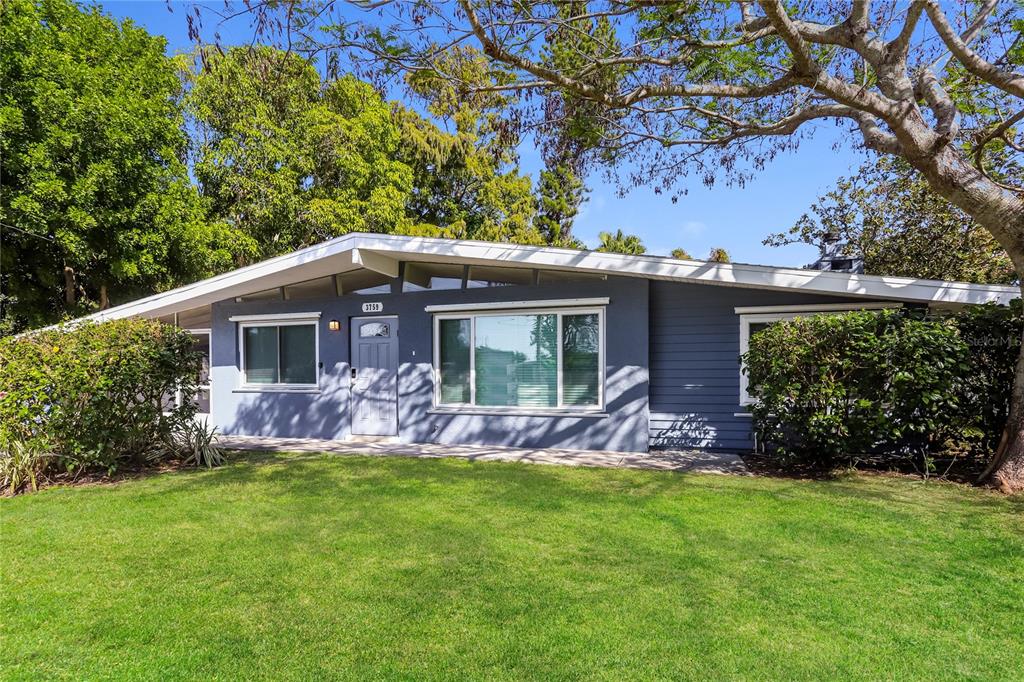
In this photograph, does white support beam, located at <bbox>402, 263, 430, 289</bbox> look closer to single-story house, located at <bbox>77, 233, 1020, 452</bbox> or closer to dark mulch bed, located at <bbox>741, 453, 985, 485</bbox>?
single-story house, located at <bbox>77, 233, 1020, 452</bbox>

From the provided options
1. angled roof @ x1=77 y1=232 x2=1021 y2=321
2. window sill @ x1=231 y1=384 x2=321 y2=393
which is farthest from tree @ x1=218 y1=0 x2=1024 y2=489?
window sill @ x1=231 y1=384 x2=321 y2=393

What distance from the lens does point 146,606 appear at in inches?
118

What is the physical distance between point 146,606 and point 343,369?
20.7 ft

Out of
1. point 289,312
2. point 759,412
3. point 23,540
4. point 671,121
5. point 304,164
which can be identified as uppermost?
point 304,164

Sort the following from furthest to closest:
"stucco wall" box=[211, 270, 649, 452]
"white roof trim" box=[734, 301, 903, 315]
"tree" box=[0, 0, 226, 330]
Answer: "tree" box=[0, 0, 226, 330], "stucco wall" box=[211, 270, 649, 452], "white roof trim" box=[734, 301, 903, 315]

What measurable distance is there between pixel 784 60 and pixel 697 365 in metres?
4.13

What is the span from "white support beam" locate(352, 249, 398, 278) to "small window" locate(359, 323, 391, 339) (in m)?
0.88

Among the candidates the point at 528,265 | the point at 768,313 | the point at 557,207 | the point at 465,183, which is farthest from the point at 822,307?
the point at 557,207

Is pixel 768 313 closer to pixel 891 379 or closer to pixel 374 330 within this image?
pixel 891 379

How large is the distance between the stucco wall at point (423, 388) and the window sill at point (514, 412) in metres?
0.05

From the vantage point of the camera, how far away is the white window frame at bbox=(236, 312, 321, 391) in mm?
9383

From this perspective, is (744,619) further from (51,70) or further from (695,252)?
(695,252)

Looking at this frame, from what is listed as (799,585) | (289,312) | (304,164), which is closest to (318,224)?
(304,164)

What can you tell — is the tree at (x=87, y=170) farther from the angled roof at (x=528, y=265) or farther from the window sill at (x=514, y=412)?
the window sill at (x=514, y=412)
